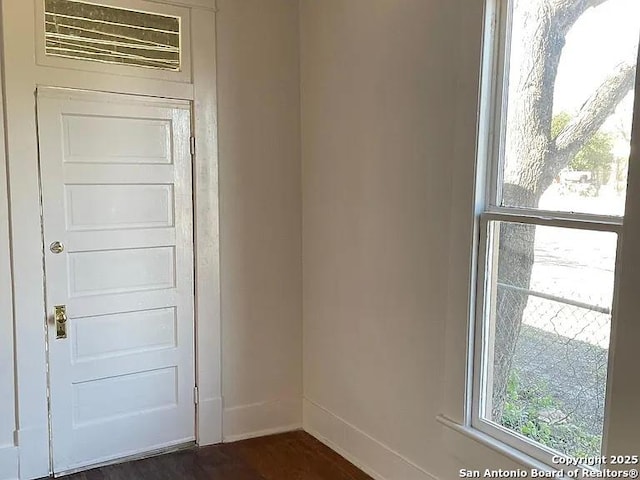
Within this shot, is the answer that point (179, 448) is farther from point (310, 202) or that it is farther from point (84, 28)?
point (84, 28)

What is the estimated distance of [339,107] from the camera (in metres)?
3.02

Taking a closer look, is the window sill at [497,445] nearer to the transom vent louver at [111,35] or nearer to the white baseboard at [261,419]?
the white baseboard at [261,419]

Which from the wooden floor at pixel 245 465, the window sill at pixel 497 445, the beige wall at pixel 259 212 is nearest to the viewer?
the window sill at pixel 497 445

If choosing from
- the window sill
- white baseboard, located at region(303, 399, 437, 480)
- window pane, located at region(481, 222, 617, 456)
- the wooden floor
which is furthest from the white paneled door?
window pane, located at region(481, 222, 617, 456)

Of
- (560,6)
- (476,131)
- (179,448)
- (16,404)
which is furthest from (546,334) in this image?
(16,404)

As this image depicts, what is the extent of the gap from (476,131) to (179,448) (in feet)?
7.21

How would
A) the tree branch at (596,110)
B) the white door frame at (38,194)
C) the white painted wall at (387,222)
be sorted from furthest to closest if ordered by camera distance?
1. the white door frame at (38,194)
2. the white painted wall at (387,222)
3. the tree branch at (596,110)

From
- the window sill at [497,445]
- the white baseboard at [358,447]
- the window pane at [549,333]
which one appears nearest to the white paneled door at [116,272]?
the white baseboard at [358,447]

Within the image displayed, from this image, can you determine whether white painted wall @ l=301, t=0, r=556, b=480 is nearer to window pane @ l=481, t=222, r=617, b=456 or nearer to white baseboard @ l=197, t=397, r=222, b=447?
window pane @ l=481, t=222, r=617, b=456

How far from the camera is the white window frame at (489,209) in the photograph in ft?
7.00

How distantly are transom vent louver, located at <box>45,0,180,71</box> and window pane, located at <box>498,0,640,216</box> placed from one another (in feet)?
5.53

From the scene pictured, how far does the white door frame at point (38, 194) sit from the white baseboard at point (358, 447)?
583mm

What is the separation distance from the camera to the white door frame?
2.66 metres

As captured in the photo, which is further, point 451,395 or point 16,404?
point 16,404
